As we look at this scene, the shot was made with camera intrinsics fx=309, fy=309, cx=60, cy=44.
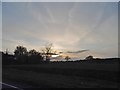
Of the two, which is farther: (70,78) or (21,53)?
(21,53)

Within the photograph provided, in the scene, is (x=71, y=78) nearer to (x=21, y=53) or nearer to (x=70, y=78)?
(x=70, y=78)

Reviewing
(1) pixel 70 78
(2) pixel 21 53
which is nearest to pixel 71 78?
(1) pixel 70 78

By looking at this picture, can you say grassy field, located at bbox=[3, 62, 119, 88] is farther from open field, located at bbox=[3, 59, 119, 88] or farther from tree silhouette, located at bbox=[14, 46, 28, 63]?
tree silhouette, located at bbox=[14, 46, 28, 63]

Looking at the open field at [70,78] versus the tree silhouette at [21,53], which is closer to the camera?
the open field at [70,78]

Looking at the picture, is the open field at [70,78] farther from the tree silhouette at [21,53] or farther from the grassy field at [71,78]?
the tree silhouette at [21,53]

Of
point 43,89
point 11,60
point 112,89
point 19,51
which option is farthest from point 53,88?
point 19,51

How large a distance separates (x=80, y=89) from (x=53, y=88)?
5.18 feet

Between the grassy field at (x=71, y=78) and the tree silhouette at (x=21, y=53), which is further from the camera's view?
the tree silhouette at (x=21, y=53)

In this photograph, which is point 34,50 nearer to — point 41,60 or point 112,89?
point 41,60

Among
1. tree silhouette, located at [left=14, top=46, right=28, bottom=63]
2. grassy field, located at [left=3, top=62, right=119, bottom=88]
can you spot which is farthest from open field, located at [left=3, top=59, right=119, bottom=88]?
tree silhouette, located at [left=14, top=46, right=28, bottom=63]

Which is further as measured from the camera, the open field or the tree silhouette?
the tree silhouette

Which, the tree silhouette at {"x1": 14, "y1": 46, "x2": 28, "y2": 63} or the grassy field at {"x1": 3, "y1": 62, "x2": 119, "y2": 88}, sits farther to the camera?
the tree silhouette at {"x1": 14, "y1": 46, "x2": 28, "y2": 63}

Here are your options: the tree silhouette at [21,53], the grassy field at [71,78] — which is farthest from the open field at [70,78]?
the tree silhouette at [21,53]

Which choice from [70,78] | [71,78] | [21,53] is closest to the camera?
[70,78]
